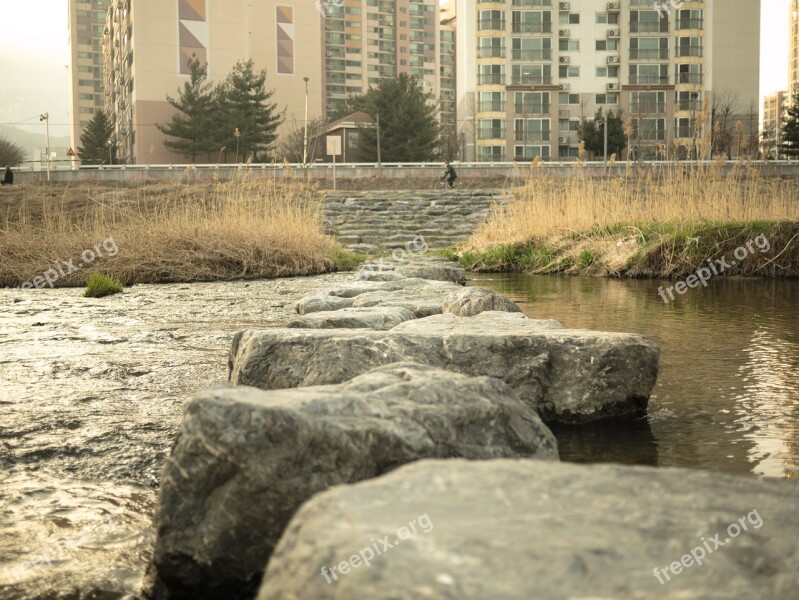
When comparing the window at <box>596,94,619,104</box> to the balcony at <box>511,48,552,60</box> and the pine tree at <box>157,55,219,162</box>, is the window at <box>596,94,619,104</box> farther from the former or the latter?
the pine tree at <box>157,55,219,162</box>

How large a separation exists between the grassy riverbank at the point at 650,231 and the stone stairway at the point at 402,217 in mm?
3343

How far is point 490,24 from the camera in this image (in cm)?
6341

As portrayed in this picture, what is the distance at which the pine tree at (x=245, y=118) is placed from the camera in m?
58.2

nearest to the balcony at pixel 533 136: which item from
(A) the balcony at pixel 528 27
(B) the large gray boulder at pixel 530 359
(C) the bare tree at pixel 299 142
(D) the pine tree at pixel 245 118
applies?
(A) the balcony at pixel 528 27

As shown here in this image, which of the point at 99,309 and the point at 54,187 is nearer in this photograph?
the point at 99,309

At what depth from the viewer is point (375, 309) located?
16.8 ft

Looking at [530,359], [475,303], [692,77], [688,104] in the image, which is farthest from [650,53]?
[530,359]

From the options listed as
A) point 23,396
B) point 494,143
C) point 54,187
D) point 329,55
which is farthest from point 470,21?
point 23,396

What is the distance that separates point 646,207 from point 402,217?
38.4 ft

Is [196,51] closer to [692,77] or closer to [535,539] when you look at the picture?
[692,77]

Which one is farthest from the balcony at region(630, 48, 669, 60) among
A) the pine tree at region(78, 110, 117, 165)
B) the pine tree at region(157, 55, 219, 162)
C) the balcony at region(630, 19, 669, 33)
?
the pine tree at region(78, 110, 117, 165)

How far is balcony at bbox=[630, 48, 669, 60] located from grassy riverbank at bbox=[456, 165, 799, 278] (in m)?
53.2

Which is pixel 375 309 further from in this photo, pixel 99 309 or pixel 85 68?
pixel 85 68

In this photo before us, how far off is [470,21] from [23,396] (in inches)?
2500
